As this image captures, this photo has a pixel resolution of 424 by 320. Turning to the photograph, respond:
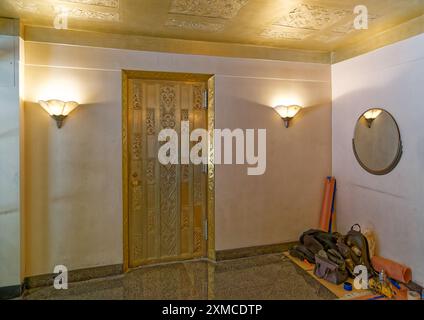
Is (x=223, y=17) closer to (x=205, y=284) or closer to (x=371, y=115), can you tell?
(x=371, y=115)

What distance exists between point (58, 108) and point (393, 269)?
345 centimetres

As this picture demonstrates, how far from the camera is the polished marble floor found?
2.30m

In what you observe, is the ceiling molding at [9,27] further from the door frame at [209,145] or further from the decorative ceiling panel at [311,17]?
the decorative ceiling panel at [311,17]

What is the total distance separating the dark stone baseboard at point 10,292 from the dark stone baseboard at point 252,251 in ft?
6.15

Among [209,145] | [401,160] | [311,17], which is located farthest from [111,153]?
[401,160]

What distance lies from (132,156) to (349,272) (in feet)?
8.13

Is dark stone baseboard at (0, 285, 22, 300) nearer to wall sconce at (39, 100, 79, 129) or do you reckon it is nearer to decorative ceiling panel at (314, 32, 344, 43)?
wall sconce at (39, 100, 79, 129)

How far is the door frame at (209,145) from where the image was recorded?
265 cm

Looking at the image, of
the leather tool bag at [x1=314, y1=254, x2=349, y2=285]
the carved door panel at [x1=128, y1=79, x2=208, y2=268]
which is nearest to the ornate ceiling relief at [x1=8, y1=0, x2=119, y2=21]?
the carved door panel at [x1=128, y1=79, x2=208, y2=268]

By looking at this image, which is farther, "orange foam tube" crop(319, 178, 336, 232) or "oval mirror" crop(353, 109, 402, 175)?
"orange foam tube" crop(319, 178, 336, 232)

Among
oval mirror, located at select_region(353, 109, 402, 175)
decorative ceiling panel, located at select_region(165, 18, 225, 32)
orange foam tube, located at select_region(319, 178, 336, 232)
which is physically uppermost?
decorative ceiling panel, located at select_region(165, 18, 225, 32)

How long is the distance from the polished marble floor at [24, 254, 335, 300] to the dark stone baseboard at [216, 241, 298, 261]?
9cm

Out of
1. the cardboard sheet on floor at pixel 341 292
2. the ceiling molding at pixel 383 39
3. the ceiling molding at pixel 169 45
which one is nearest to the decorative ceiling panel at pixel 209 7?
the ceiling molding at pixel 169 45
